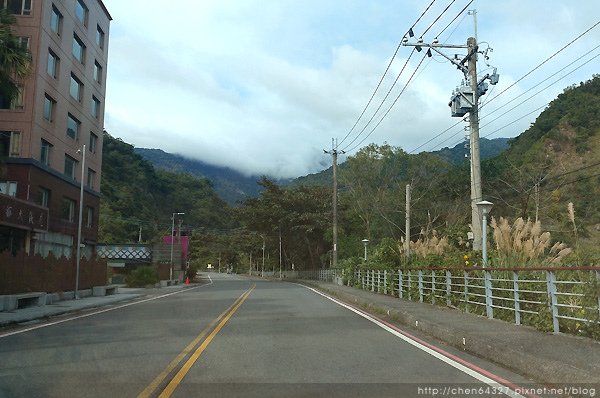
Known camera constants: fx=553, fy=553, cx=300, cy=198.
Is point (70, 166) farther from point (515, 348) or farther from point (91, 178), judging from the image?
point (515, 348)

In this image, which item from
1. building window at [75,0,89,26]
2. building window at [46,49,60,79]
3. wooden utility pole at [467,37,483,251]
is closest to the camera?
wooden utility pole at [467,37,483,251]

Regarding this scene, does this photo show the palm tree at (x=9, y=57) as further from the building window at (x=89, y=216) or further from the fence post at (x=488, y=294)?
the building window at (x=89, y=216)

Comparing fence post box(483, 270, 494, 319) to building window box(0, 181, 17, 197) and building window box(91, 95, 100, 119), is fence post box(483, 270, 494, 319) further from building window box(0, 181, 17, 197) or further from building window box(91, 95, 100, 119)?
building window box(91, 95, 100, 119)

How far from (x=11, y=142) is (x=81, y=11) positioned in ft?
46.2

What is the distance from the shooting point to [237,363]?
28.5ft

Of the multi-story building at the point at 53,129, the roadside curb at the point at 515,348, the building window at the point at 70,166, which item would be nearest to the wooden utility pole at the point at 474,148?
the roadside curb at the point at 515,348

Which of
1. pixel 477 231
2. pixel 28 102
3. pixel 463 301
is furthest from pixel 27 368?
pixel 28 102

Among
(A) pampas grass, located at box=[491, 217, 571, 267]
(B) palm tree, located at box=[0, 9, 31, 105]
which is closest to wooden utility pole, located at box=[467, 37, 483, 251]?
(A) pampas grass, located at box=[491, 217, 571, 267]

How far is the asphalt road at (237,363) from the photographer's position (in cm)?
687

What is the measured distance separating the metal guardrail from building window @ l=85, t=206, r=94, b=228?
30.3 metres

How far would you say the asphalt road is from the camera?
22.5 feet

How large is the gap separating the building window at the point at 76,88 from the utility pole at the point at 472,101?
29216 mm

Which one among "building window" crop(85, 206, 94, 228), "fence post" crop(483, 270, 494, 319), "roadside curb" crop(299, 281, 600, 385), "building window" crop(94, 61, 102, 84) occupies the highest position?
"building window" crop(94, 61, 102, 84)

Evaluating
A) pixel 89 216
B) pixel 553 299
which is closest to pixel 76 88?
pixel 89 216
